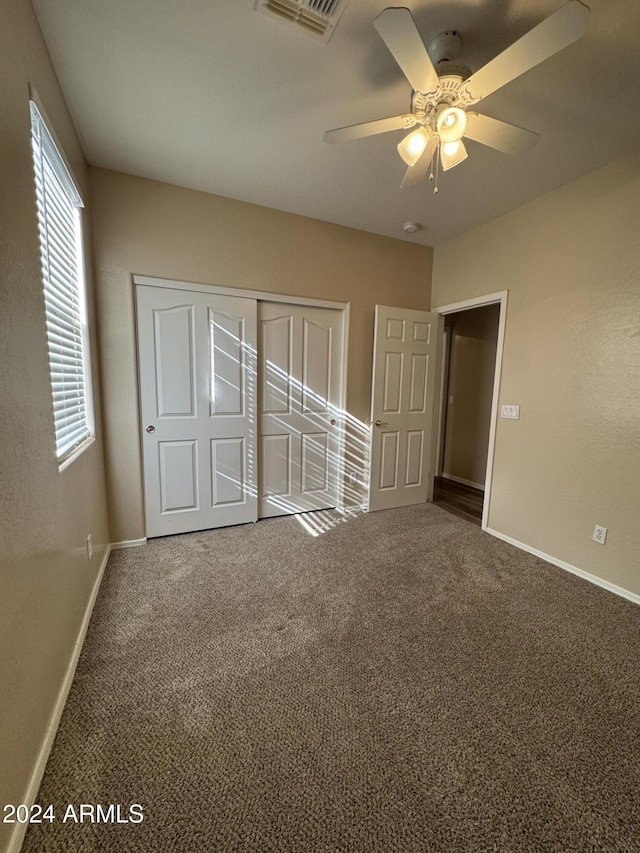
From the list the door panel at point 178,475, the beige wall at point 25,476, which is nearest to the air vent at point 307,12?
the beige wall at point 25,476

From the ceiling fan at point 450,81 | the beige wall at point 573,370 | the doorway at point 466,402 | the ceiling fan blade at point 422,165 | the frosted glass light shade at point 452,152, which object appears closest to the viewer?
the ceiling fan at point 450,81

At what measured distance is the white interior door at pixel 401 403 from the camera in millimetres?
3176

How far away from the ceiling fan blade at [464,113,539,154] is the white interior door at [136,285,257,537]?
1801mm

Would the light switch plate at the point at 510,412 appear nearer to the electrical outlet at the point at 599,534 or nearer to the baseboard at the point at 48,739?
the electrical outlet at the point at 599,534

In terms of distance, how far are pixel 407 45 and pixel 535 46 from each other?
0.41m

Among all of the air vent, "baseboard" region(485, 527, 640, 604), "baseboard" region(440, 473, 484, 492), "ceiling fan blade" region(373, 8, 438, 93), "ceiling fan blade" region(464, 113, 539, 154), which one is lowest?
"baseboard" region(440, 473, 484, 492)

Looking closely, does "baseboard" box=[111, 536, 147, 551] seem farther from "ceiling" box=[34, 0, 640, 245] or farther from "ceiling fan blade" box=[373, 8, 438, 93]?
"ceiling fan blade" box=[373, 8, 438, 93]

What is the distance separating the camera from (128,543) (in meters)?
2.52

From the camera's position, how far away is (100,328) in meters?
2.30

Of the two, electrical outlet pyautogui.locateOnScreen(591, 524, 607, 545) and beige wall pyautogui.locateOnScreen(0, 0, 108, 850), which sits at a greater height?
beige wall pyautogui.locateOnScreen(0, 0, 108, 850)

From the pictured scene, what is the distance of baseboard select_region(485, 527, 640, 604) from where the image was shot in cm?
204

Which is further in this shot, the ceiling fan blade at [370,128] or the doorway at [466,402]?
the doorway at [466,402]

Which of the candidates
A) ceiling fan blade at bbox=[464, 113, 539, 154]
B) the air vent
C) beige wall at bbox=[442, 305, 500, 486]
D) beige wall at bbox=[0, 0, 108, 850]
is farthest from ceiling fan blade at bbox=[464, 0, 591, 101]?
beige wall at bbox=[442, 305, 500, 486]

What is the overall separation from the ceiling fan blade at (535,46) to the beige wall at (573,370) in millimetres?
1442
